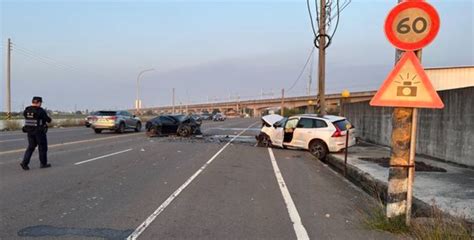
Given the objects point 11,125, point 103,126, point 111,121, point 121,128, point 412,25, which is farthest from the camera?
point 11,125

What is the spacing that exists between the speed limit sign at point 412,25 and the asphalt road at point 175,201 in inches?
105

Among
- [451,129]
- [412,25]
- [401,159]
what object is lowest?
[401,159]

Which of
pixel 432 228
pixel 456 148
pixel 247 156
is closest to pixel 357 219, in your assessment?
pixel 432 228

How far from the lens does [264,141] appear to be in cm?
1983

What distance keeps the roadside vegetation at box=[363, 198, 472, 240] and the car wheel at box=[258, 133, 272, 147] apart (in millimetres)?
13025

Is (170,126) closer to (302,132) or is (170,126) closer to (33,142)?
(302,132)

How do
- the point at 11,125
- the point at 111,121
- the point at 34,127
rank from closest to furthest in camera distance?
the point at 34,127
the point at 111,121
the point at 11,125

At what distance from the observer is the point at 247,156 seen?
15.8 metres

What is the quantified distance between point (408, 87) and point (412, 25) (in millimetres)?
853

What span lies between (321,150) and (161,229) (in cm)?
1108

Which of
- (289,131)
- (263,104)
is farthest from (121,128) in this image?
(263,104)

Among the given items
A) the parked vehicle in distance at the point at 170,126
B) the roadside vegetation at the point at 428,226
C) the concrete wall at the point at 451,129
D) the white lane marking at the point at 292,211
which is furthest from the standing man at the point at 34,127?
the parked vehicle in distance at the point at 170,126

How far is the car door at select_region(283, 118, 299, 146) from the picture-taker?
1753 cm

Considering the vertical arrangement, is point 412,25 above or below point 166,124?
above
